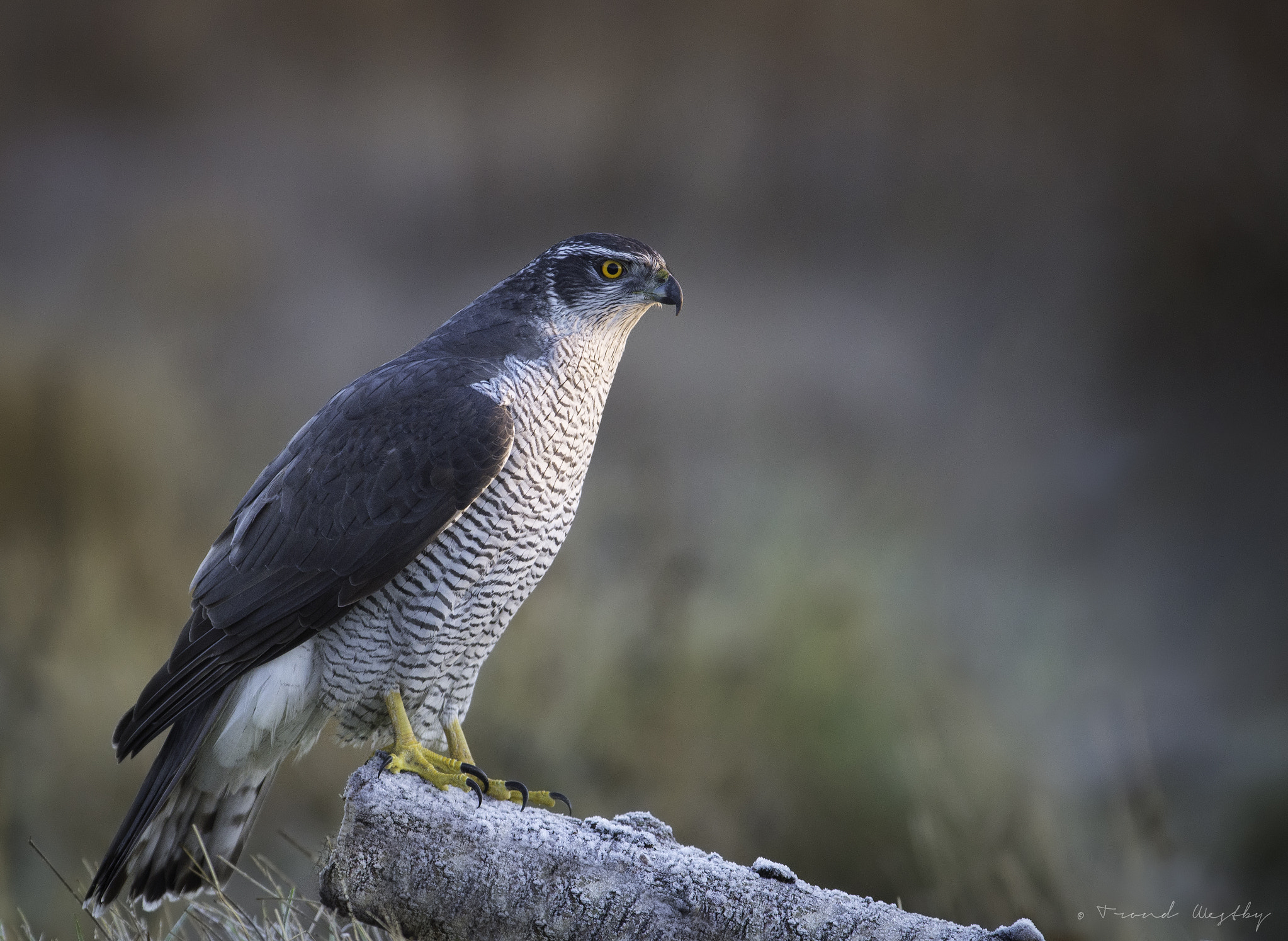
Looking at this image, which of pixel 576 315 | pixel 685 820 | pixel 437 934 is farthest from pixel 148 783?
pixel 685 820

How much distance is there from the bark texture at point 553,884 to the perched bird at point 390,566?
0.77 feet

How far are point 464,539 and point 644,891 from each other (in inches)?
38.3

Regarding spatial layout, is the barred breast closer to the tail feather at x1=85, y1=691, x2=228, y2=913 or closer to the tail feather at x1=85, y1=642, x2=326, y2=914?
the tail feather at x1=85, y1=642, x2=326, y2=914

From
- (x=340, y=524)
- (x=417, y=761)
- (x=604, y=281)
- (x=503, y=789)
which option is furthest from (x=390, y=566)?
(x=604, y=281)

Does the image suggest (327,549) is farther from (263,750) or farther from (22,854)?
(22,854)

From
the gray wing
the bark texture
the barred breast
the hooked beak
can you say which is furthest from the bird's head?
the bark texture

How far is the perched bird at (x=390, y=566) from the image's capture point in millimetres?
2430

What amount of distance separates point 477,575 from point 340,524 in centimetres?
37

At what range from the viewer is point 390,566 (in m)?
2.40

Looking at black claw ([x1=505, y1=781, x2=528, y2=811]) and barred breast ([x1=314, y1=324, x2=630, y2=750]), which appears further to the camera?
barred breast ([x1=314, y1=324, x2=630, y2=750])

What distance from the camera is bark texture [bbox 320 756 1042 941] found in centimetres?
175
